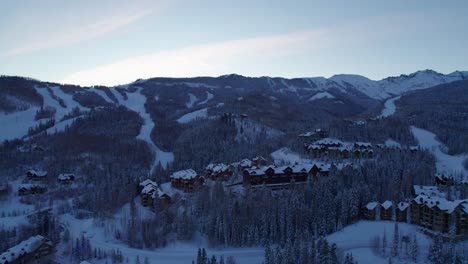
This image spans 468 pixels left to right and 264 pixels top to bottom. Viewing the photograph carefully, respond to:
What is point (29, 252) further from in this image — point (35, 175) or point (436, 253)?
point (436, 253)

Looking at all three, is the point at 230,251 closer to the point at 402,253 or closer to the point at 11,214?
the point at 402,253

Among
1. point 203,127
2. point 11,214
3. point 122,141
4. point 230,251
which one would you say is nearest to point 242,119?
point 203,127

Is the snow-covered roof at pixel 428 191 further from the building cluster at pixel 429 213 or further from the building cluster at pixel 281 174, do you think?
the building cluster at pixel 281 174

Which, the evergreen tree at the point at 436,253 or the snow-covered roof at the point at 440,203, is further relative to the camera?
the snow-covered roof at the point at 440,203

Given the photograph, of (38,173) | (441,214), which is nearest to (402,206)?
(441,214)

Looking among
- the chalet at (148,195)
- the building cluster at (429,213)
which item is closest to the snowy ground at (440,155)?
the building cluster at (429,213)

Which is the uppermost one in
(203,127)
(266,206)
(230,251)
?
(203,127)
